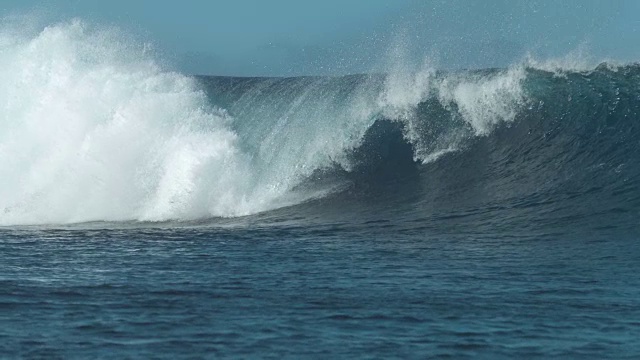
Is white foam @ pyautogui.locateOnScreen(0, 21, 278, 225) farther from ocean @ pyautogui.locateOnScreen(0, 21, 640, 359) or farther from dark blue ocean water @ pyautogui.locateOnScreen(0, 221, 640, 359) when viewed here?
dark blue ocean water @ pyautogui.locateOnScreen(0, 221, 640, 359)

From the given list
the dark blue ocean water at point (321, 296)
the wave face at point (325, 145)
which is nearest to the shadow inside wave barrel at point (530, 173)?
the wave face at point (325, 145)

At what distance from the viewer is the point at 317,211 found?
19562 mm

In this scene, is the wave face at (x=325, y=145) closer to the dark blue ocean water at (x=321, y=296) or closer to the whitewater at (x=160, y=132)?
the whitewater at (x=160, y=132)

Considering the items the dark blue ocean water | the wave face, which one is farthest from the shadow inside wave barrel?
the dark blue ocean water

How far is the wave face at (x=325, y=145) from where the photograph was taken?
19.8 meters

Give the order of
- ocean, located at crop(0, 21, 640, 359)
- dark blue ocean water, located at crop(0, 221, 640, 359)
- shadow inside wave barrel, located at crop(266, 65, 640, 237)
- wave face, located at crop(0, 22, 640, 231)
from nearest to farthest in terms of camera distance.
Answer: dark blue ocean water, located at crop(0, 221, 640, 359)
ocean, located at crop(0, 21, 640, 359)
shadow inside wave barrel, located at crop(266, 65, 640, 237)
wave face, located at crop(0, 22, 640, 231)

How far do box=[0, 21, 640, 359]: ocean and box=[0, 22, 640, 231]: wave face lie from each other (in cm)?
6

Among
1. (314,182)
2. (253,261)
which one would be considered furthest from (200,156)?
(253,261)

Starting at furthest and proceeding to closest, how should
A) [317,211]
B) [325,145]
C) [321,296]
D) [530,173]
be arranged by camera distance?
[325,145] < [530,173] < [317,211] < [321,296]

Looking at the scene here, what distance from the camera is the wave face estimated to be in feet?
65.1

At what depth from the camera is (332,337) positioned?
31.5ft

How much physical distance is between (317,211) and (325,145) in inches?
185

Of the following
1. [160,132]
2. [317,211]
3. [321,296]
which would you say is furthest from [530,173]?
[321,296]

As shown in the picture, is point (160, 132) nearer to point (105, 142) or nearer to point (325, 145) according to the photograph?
point (105, 142)
